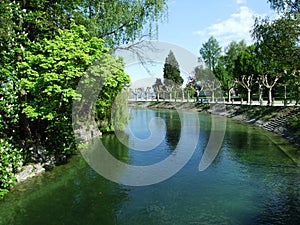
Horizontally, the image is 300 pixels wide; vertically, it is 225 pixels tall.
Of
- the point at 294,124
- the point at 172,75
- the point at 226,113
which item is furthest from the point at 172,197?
the point at 172,75

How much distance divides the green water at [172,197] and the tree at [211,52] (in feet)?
201

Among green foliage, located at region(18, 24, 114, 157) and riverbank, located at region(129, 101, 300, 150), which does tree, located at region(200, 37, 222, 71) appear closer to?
riverbank, located at region(129, 101, 300, 150)

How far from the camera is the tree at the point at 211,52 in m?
77.8

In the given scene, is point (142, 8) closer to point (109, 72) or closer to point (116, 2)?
point (116, 2)

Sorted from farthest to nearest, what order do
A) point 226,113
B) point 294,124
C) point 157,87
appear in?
1. point 157,87
2. point 226,113
3. point 294,124

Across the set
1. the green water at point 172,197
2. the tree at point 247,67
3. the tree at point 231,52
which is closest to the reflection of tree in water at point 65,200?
the green water at point 172,197

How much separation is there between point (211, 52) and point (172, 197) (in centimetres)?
6980

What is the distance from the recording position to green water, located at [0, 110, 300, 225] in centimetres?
1092

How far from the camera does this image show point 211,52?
3083 inches

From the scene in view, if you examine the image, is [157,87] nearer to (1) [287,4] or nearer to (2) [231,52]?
(2) [231,52]

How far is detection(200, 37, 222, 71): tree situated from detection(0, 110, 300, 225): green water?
6126 centimetres

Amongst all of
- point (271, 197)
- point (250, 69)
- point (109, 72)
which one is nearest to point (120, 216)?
point (271, 197)

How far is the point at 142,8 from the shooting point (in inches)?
827

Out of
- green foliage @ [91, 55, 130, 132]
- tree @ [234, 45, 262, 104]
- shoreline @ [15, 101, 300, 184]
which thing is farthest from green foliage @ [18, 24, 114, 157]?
tree @ [234, 45, 262, 104]
